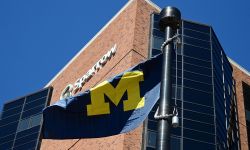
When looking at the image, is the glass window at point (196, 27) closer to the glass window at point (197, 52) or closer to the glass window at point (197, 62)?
the glass window at point (197, 52)

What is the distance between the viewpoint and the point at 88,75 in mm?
41719

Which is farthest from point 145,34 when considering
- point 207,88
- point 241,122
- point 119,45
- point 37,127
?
point 37,127

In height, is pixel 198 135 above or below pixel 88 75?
below

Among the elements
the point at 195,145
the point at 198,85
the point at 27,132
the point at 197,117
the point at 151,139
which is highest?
the point at 198,85

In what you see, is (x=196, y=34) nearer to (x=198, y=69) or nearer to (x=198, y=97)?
(x=198, y=69)

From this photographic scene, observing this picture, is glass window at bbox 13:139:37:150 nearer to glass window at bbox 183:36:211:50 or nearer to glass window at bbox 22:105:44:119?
glass window at bbox 22:105:44:119

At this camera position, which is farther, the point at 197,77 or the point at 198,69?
the point at 198,69

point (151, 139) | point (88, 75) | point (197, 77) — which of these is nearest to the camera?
point (151, 139)

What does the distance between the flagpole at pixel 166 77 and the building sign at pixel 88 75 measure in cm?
2988

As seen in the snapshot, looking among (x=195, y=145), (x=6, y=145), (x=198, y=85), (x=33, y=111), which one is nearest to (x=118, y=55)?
(x=198, y=85)

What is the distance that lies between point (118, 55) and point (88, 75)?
4729 mm

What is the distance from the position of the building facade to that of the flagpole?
21503 millimetres

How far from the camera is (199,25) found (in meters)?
39.6

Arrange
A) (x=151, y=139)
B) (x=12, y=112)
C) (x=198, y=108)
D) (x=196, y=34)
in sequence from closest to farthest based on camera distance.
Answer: (x=151, y=139) → (x=198, y=108) → (x=196, y=34) → (x=12, y=112)
